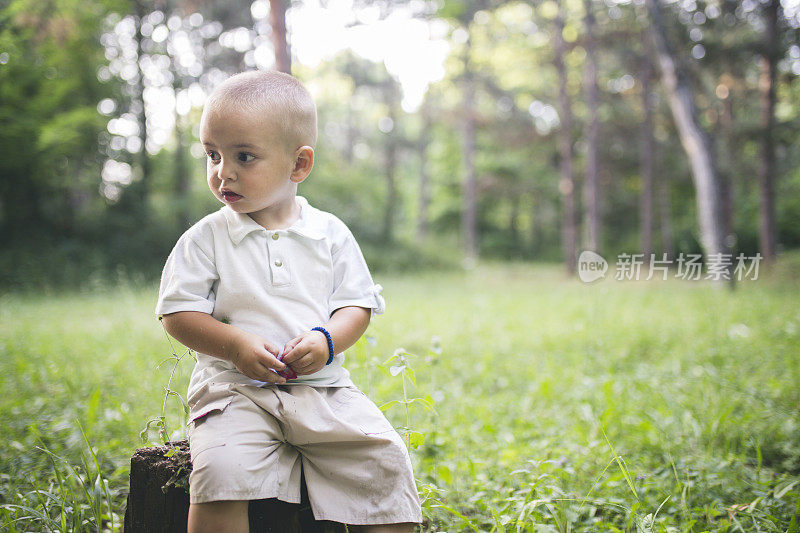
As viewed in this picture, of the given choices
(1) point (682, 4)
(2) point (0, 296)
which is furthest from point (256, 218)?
(1) point (682, 4)

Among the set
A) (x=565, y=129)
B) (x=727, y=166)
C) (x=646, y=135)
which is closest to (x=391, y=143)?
(x=565, y=129)

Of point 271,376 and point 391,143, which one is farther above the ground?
point 391,143

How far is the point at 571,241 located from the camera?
15469mm

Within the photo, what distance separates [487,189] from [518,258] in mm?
7628

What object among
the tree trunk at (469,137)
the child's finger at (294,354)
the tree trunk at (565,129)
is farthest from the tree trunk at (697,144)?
the child's finger at (294,354)

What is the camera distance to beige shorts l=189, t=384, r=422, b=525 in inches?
57.2

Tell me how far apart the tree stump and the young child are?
0.10 metres

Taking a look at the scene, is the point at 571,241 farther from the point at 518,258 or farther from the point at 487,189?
the point at 518,258

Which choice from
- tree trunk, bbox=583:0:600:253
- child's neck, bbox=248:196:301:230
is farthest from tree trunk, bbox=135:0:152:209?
child's neck, bbox=248:196:301:230

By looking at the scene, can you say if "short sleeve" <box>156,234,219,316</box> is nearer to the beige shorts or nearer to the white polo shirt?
the white polo shirt

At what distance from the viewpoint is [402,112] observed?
24.7m

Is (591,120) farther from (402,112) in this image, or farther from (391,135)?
(402,112)

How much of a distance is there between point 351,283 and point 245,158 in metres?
0.50

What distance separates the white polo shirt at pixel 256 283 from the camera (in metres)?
1.56
